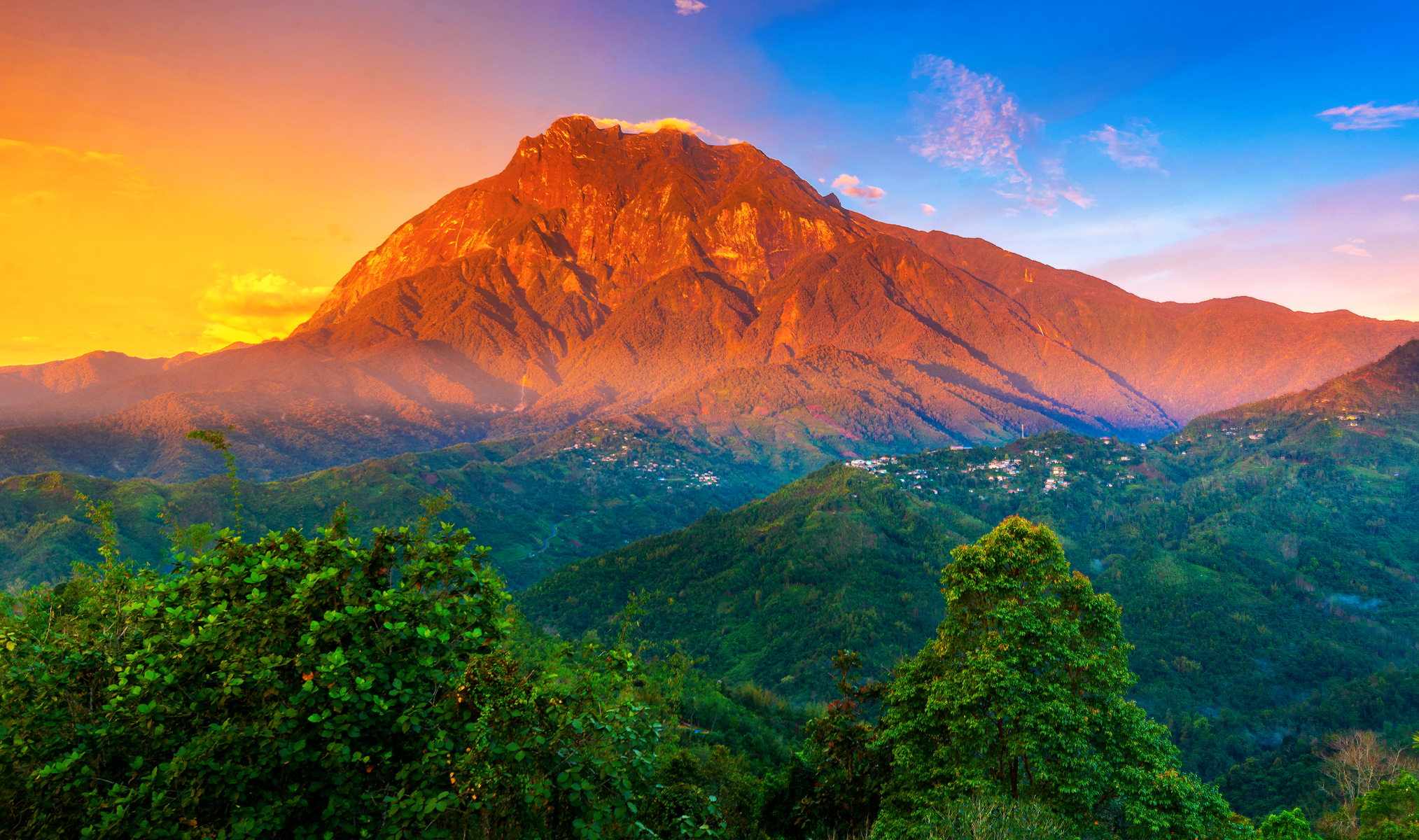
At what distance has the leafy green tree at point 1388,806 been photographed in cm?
3412

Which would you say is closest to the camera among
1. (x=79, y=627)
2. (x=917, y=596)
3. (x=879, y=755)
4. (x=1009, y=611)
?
(x=79, y=627)

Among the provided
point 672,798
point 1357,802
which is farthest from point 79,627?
point 1357,802

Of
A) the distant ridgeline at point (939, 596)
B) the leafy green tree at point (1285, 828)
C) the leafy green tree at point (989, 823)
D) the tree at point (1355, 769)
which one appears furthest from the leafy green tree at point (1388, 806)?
the distant ridgeline at point (939, 596)

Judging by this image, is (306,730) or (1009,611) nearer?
(306,730)

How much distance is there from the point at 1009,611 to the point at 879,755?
1064 centimetres

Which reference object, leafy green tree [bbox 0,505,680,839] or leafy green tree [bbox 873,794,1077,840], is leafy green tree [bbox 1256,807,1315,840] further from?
leafy green tree [bbox 0,505,680,839]

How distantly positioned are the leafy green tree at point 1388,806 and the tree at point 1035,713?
1875 cm

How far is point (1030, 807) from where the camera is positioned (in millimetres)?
19000

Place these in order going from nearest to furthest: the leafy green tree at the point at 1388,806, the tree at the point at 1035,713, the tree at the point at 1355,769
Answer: the tree at the point at 1035,713, the leafy green tree at the point at 1388,806, the tree at the point at 1355,769

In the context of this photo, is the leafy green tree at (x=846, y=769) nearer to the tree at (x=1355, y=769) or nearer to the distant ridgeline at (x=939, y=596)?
the tree at (x=1355, y=769)

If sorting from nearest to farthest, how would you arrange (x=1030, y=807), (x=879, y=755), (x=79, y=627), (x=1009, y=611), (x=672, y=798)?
(x=79, y=627)
(x=672, y=798)
(x=1030, y=807)
(x=1009, y=611)
(x=879, y=755)

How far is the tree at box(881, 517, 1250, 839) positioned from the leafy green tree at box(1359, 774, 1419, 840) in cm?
1875

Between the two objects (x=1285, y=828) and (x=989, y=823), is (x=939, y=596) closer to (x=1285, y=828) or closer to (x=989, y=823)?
(x=1285, y=828)

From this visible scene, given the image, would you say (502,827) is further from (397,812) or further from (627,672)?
(627,672)
